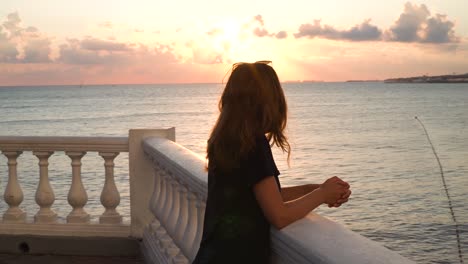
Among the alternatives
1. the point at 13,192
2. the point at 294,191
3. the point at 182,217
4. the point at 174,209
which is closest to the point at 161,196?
the point at 174,209

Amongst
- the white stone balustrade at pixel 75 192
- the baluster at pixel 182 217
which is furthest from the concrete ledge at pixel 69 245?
the baluster at pixel 182 217

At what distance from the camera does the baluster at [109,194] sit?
20.2 feet

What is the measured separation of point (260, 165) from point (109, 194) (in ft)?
12.6

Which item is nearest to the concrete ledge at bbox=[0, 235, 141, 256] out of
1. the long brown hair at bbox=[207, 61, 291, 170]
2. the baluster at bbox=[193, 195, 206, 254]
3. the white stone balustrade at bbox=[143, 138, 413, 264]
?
the white stone balustrade at bbox=[143, 138, 413, 264]

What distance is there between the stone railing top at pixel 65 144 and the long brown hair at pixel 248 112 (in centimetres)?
347

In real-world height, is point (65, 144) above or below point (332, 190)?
below

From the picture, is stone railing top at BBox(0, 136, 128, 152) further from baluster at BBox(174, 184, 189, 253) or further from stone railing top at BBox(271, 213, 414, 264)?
stone railing top at BBox(271, 213, 414, 264)

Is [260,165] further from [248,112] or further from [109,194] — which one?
[109,194]

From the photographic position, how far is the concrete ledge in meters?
6.18

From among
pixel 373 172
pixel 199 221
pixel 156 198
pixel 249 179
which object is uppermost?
pixel 249 179

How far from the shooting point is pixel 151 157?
5.66 meters

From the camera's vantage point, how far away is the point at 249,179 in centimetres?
251

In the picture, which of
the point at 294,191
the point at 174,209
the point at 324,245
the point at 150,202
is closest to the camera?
the point at 324,245

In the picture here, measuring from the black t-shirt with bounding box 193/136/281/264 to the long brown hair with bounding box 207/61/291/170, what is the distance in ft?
0.19
